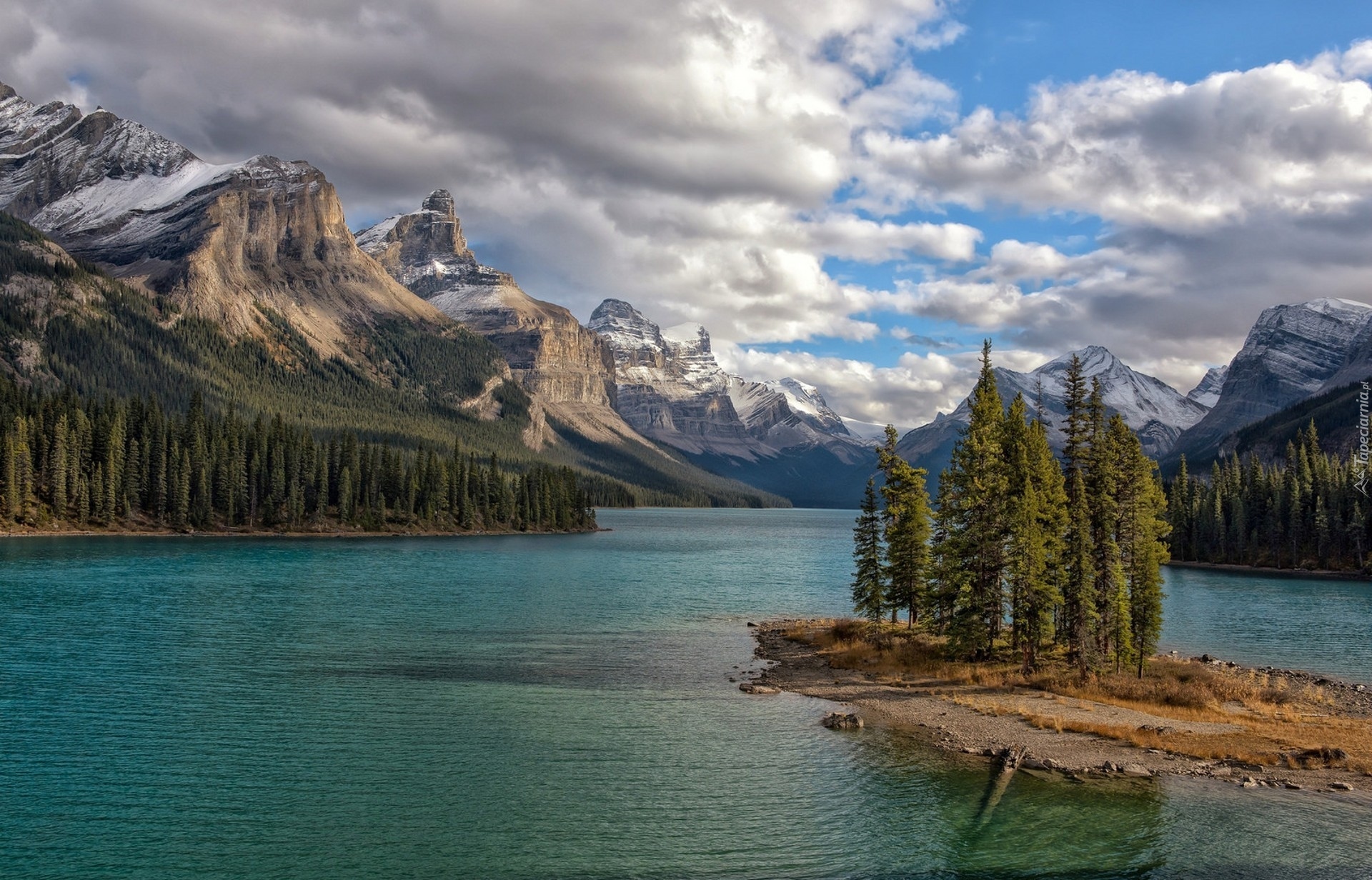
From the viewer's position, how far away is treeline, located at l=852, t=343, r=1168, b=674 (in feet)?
177

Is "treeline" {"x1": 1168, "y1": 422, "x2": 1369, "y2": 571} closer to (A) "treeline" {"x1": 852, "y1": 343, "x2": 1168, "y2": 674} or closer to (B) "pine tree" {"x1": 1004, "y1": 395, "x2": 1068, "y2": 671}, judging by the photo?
(A) "treeline" {"x1": 852, "y1": 343, "x2": 1168, "y2": 674}

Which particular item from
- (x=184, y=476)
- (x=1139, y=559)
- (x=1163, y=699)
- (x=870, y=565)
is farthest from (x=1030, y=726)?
(x=184, y=476)

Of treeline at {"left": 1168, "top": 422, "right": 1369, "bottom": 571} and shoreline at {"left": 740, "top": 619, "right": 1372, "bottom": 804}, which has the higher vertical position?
treeline at {"left": 1168, "top": 422, "right": 1369, "bottom": 571}

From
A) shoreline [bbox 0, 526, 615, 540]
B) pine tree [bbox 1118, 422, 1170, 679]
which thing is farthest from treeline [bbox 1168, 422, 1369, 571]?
shoreline [bbox 0, 526, 615, 540]

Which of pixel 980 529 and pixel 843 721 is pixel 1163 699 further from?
pixel 843 721

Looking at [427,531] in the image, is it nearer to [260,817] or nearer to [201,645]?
[201,645]

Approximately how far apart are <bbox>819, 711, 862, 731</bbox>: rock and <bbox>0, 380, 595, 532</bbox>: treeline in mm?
136873

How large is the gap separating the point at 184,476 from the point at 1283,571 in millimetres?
189133

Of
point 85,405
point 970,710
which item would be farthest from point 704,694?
point 85,405

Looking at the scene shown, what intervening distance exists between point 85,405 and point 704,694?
179 m

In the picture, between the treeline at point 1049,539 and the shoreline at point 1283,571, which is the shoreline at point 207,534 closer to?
the treeline at point 1049,539

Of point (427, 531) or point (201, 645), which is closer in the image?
point (201, 645)

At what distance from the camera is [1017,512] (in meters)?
54.0

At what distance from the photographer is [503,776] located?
3509 centimetres
